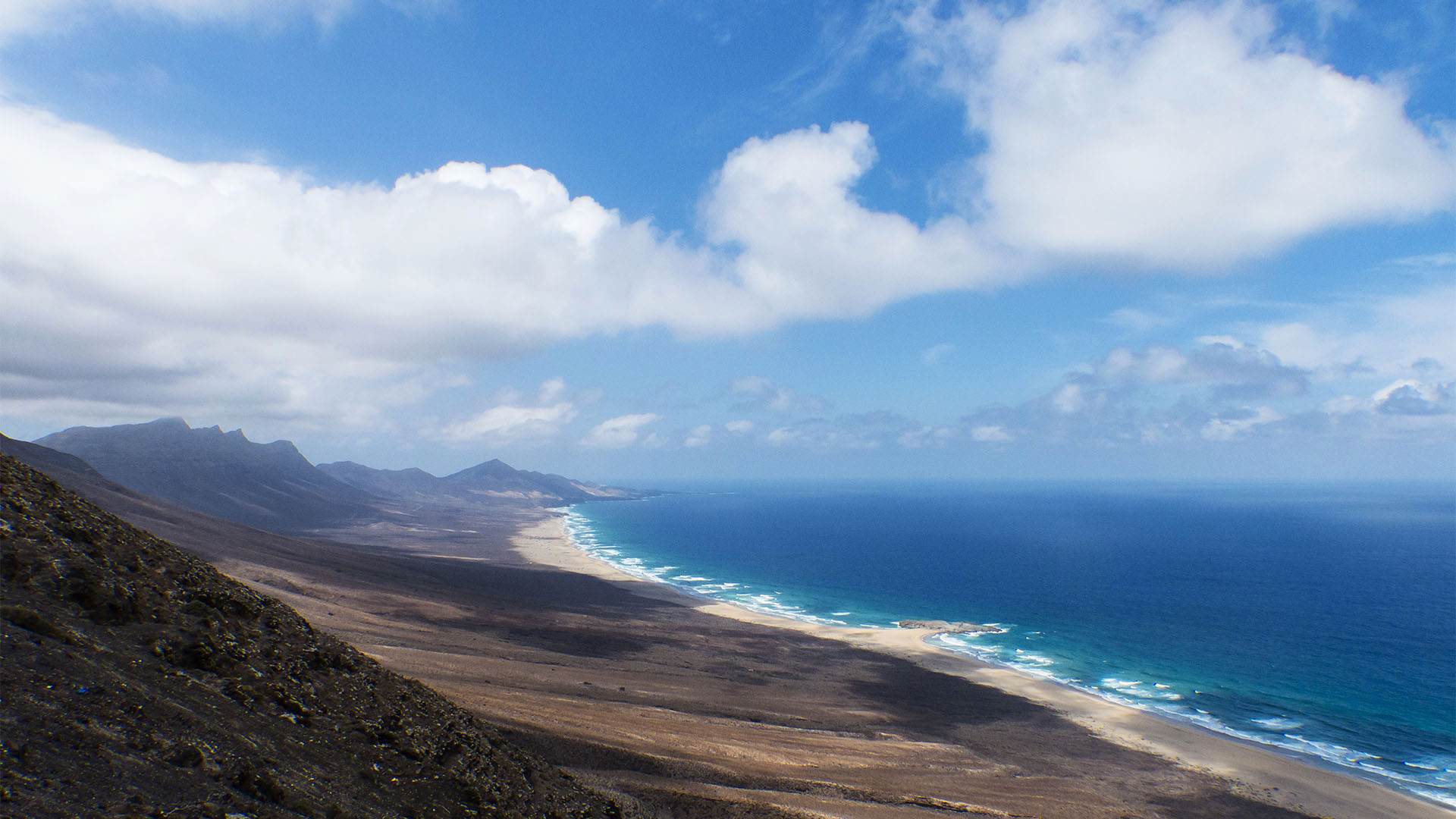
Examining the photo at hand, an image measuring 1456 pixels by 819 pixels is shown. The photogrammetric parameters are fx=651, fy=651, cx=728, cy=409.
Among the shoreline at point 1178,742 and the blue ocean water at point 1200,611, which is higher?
the blue ocean water at point 1200,611

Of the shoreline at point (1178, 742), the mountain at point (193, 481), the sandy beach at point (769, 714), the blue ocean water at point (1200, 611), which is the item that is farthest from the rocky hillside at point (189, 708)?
the mountain at point (193, 481)

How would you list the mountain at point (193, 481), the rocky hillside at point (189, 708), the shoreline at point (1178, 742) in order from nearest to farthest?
the rocky hillside at point (189, 708), the shoreline at point (1178, 742), the mountain at point (193, 481)

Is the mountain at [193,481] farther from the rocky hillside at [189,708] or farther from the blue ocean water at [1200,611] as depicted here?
the rocky hillside at [189,708]

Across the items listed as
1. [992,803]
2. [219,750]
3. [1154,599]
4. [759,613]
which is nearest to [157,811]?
[219,750]

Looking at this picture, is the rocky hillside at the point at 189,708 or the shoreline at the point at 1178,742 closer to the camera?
the rocky hillside at the point at 189,708

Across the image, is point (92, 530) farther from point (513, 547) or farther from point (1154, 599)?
point (513, 547)
